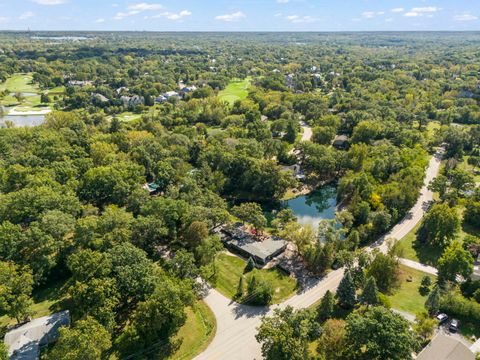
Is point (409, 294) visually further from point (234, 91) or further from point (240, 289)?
point (234, 91)

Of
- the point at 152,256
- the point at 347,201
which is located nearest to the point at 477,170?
the point at 347,201

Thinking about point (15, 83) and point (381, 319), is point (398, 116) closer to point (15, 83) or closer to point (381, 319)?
point (381, 319)

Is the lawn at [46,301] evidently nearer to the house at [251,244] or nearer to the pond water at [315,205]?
the house at [251,244]

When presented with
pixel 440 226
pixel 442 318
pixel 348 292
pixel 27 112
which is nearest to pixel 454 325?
pixel 442 318

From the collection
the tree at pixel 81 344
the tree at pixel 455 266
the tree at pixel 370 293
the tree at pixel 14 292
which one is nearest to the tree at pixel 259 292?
the tree at pixel 370 293

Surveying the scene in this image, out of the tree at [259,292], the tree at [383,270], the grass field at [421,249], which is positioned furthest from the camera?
the grass field at [421,249]

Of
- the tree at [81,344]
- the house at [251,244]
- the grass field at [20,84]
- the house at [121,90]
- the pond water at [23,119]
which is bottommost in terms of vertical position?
the house at [251,244]

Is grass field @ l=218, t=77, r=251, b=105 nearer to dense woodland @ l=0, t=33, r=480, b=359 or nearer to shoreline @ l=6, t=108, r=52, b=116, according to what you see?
dense woodland @ l=0, t=33, r=480, b=359
